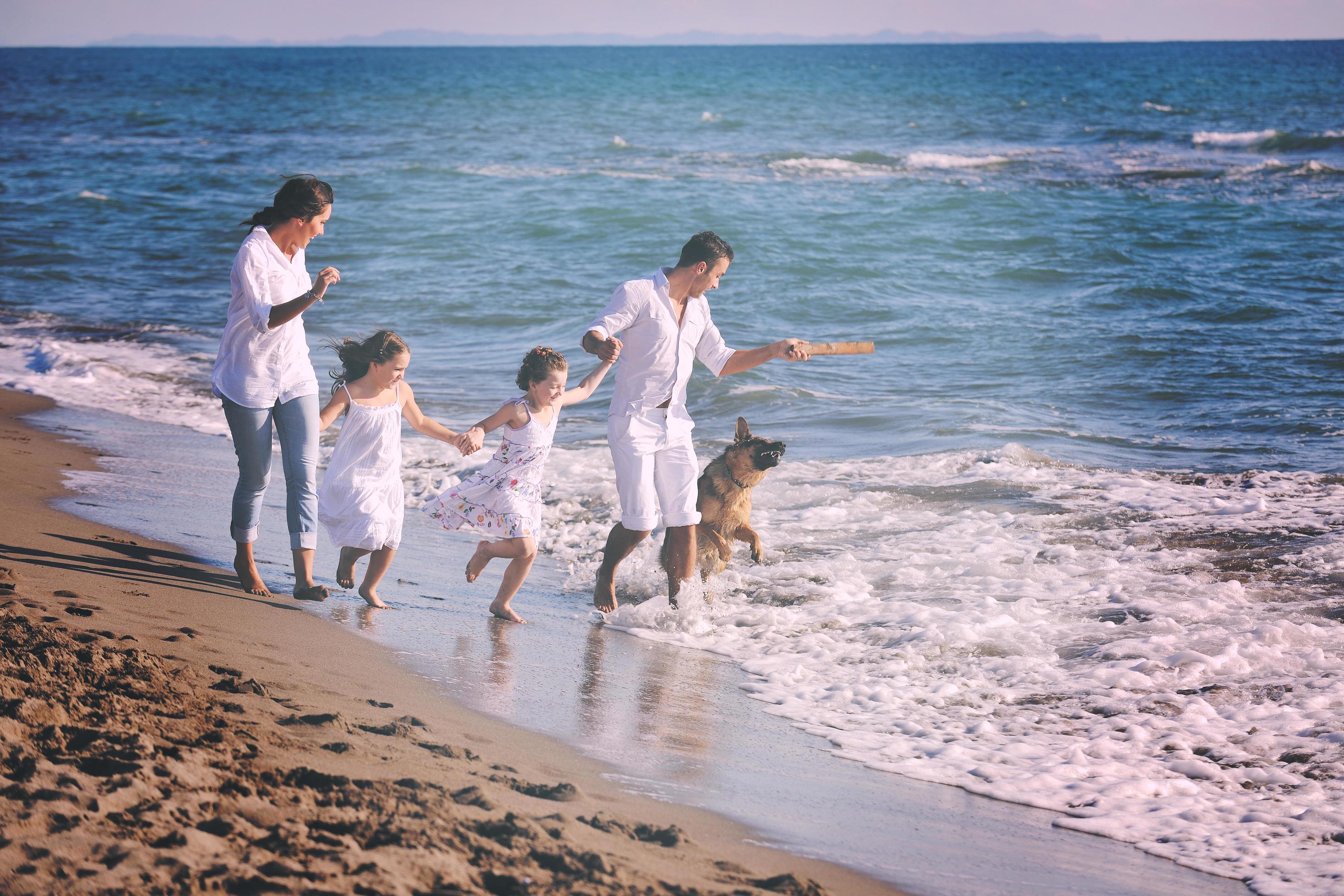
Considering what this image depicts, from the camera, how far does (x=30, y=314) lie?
1491 cm

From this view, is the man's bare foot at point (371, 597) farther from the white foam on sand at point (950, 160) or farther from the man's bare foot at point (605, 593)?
the white foam on sand at point (950, 160)

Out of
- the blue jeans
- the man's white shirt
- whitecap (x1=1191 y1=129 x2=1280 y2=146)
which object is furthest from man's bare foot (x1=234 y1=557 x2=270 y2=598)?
whitecap (x1=1191 y1=129 x2=1280 y2=146)

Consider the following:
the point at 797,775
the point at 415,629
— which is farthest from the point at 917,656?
the point at 415,629

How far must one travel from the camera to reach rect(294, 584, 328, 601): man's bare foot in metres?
5.15

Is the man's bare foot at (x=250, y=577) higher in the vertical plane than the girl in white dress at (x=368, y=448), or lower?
lower

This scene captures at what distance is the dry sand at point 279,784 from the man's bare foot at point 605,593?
148 centimetres

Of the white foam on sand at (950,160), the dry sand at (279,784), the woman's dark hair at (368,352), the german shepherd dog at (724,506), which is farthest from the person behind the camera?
the white foam on sand at (950,160)

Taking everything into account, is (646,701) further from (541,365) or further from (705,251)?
(705,251)

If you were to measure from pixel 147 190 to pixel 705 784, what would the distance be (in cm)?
2816

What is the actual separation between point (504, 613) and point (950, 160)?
96.7ft

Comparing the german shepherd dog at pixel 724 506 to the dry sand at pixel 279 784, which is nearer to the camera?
the dry sand at pixel 279 784

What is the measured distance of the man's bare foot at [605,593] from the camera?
18.9 feet

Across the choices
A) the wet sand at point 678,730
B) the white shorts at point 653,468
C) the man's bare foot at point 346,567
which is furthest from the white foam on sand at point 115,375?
the white shorts at point 653,468

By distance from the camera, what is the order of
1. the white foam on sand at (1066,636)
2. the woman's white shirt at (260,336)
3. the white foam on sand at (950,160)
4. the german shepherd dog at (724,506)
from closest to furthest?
the white foam on sand at (1066,636) → the woman's white shirt at (260,336) → the german shepherd dog at (724,506) → the white foam on sand at (950,160)
